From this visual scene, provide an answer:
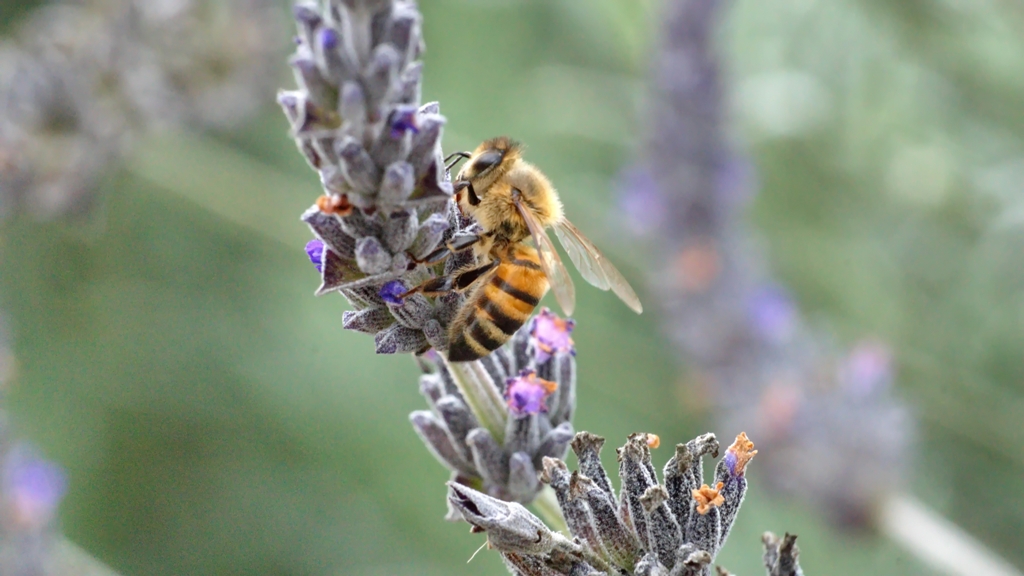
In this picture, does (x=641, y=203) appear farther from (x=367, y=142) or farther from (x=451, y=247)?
(x=367, y=142)

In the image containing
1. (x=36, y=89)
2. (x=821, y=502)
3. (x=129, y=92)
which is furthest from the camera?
(x=129, y=92)

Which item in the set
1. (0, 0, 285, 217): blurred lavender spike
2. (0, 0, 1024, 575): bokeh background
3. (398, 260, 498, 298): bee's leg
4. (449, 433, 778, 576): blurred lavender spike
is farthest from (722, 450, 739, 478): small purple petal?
(0, 0, 285, 217): blurred lavender spike

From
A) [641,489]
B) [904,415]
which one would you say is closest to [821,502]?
[904,415]

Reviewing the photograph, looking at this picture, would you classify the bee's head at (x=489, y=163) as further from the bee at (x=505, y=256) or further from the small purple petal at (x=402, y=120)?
the small purple petal at (x=402, y=120)

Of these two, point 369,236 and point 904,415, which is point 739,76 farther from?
A: point 369,236

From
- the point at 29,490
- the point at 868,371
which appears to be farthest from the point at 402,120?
the point at 868,371
